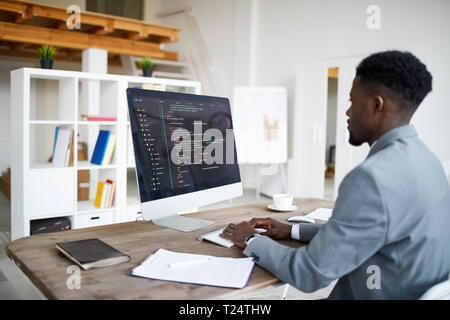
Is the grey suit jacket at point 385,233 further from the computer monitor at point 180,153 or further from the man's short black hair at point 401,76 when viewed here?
the computer monitor at point 180,153

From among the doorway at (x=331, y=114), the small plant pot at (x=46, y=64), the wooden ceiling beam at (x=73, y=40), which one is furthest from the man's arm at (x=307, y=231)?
the wooden ceiling beam at (x=73, y=40)

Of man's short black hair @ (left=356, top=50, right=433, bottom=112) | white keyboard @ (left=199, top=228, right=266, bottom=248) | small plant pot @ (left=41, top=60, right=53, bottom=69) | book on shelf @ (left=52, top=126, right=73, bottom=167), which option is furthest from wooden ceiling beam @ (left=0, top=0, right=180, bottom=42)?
man's short black hair @ (left=356, top=50, right=433, bottom=112)

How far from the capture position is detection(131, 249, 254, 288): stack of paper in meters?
1.06

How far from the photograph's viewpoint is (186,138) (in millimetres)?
1564

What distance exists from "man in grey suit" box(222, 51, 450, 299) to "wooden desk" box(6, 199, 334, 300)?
158 mm

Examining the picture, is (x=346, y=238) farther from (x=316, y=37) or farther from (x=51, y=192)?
(x=316, y=37)

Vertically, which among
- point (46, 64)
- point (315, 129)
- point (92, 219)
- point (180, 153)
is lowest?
point (92, 219)

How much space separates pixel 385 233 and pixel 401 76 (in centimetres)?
41

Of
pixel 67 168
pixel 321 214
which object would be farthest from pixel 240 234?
pixel 67 168

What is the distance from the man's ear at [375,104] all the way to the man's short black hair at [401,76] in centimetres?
3

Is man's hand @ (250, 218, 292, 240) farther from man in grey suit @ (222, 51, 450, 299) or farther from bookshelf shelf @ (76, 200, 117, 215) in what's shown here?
bookshelf shelf @ (76, 200, 117, 215)

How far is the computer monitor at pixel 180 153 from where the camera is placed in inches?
55.3

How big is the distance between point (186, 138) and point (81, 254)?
59 cm

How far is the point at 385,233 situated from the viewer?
0.98 m
